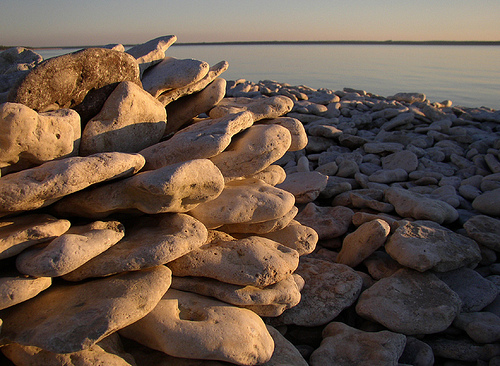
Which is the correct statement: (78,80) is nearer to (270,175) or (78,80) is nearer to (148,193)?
(148,193)

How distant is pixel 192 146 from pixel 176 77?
2.85 ft

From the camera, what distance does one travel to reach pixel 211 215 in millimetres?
2836

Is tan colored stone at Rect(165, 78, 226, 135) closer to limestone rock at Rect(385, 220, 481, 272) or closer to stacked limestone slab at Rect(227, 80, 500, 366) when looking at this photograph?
stacked limestone slab at Rect(227, 80, 500, 366)

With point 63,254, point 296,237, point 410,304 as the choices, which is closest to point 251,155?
point 296,237

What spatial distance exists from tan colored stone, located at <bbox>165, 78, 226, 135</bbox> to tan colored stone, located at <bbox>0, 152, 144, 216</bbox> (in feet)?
4.75

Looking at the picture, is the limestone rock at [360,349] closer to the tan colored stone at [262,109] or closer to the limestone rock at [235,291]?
the limestone rock at [235,291]

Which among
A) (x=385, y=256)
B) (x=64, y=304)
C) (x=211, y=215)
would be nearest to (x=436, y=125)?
(x=385, y=256)

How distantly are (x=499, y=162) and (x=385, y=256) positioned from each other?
3.35 meters

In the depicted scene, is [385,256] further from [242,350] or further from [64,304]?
[64,304]

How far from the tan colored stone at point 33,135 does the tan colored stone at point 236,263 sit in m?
0.99

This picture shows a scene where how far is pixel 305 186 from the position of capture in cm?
493

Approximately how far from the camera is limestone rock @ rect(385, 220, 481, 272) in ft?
10.8

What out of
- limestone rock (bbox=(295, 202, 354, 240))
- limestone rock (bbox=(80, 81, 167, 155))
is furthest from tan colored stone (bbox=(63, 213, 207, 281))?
limestone rock (bbox=(295, 202, 354, 240))

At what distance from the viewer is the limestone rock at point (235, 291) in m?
2.61
